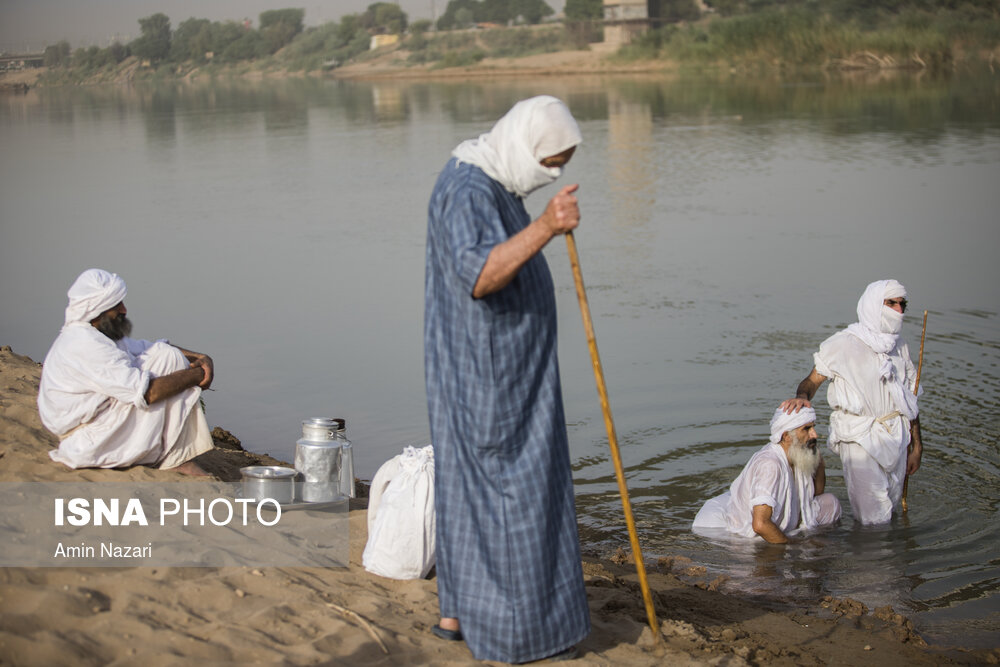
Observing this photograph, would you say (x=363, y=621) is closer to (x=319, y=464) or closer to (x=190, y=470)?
(x=319, y=464)

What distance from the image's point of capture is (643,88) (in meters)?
40.2

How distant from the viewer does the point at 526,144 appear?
11.2 feet

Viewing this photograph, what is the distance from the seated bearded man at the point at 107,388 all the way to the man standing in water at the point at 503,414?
1.95 metres

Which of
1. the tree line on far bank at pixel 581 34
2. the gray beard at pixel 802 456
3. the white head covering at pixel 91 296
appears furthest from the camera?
the tree line on far bank at pixel 581 34

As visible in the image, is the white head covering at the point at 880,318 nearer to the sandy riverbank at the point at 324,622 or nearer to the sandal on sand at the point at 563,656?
the sandy riverbank at the point at 324,622

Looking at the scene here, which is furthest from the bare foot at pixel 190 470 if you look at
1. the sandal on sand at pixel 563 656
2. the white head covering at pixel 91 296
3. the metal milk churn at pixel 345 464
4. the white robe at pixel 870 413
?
the white robe at pixel 870 413

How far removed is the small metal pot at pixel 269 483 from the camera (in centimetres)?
486

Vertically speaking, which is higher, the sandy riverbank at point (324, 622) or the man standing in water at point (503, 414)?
the man standing in water at point (503, 414)

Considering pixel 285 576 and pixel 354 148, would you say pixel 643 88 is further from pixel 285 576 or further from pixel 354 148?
pixel 285 576

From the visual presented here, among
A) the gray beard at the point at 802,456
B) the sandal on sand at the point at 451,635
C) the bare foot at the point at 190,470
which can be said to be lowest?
the gray beard at the point at 802,456

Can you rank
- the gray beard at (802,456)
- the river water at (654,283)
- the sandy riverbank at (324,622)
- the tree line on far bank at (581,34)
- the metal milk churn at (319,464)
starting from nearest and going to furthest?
the sandy riverbank at (324,622)
the metal milk churn at (319,464)
the gray beard at (802,456)
the river water at (654,283)
the tree line on far bank at (581,34)

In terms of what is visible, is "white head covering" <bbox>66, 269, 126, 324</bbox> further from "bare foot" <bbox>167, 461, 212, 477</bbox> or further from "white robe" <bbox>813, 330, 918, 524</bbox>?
"white robe" <bbox>813, 330, 918, 524</bbox>

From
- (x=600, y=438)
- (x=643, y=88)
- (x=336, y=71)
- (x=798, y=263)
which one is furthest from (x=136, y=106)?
(x=600, y=438)

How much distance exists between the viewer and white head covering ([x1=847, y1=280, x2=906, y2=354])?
18.9 ft
